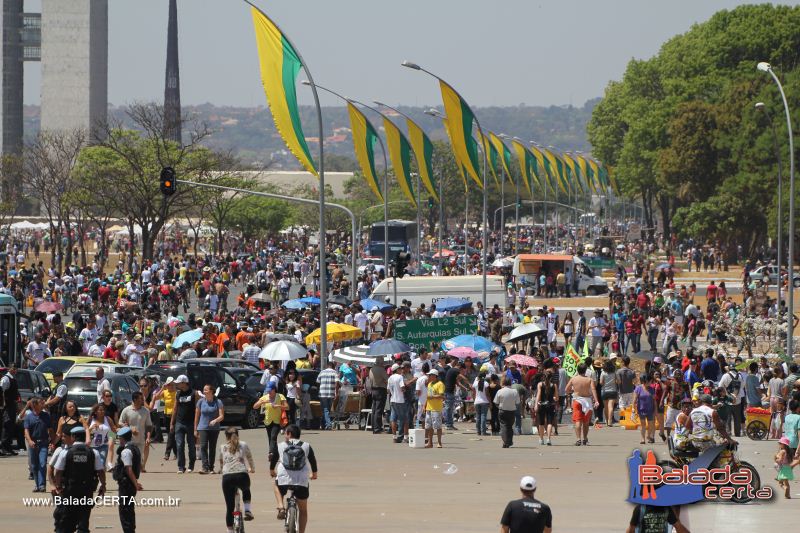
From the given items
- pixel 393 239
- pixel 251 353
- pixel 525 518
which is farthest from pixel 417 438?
pixel 393 239

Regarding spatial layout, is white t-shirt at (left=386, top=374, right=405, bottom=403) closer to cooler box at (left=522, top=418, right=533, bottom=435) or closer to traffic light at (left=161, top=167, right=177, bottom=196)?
cooler box at (left=522, top=418, right=533, bottom=435)

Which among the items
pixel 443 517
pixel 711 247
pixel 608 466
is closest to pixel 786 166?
pixel 711 247

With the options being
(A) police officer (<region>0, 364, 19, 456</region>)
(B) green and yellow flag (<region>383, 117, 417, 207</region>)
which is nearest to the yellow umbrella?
(A) police officer (<region>0, 364, 19, 456</region>)

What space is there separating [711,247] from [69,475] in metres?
73.4

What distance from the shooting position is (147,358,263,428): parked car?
26.0 metres

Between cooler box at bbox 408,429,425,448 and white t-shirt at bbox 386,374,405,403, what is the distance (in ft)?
2.51

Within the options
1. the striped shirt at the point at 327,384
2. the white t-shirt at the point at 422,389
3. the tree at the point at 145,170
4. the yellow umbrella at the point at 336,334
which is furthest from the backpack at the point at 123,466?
the tree at the point at 145,170

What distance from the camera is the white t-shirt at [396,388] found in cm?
2406

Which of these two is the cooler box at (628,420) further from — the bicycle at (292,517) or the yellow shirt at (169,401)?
the bicycle at (292,517)

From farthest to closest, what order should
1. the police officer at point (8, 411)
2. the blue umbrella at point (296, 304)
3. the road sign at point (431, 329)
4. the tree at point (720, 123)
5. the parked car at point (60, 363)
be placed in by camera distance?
the tree at point (720, 123)
the blue umbrella at point (296, 304)
the road sign at point (431, 329)
the parked car at point (60, 363)
the police officer at point (8, 411)

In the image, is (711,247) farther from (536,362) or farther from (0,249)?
(536,362)

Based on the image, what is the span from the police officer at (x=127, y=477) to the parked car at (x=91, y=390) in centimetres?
879

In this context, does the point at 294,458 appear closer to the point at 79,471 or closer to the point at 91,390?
the point at 79,471

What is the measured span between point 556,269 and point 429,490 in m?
43.8
